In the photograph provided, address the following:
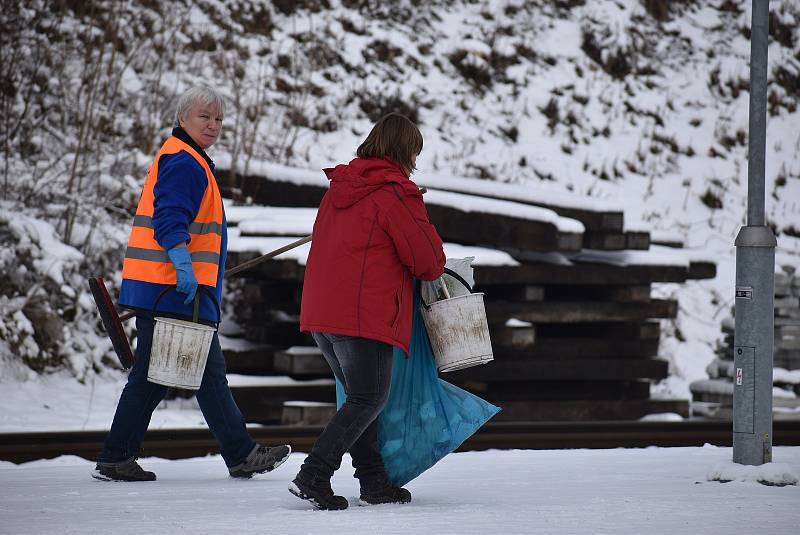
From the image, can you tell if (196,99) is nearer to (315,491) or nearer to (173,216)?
(173,216)

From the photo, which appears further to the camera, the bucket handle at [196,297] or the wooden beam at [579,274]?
the wooden beam at [579,274]

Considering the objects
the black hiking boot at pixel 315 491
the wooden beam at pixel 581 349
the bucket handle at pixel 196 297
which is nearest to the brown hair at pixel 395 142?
the bucket handle at pixel 196 297

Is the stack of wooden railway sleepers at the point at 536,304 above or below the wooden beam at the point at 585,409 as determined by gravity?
above

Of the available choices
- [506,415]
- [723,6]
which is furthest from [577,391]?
[723,6]

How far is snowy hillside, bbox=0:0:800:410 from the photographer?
1034 centimetres

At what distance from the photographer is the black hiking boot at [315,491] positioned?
172 inches

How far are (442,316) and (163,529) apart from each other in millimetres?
1433

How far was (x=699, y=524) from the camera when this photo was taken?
166 inches

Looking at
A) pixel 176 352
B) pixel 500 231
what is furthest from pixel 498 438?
pixel 176 352

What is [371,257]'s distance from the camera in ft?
14.2

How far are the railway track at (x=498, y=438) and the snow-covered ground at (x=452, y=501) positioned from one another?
0.34 m

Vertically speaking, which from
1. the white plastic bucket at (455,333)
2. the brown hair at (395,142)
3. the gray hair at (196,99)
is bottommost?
the white plastic bucket at (455,333)

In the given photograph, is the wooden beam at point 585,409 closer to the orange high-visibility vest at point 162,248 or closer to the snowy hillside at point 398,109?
the snowy hillside at point 398,109

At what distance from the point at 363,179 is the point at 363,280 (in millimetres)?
408
